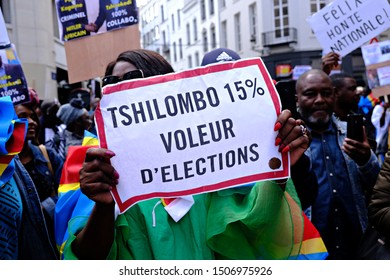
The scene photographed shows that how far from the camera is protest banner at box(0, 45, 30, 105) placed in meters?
3.52

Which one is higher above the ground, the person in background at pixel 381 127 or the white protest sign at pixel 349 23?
the white protest sign at pixel 349 23

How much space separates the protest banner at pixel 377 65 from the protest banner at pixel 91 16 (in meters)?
2.36

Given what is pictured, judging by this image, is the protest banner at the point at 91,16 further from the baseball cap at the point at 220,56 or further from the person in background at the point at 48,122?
the person in background at the point at 48,122

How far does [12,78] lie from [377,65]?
3605mm

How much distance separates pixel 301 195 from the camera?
300 cm

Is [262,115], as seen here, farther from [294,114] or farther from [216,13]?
[216,13]

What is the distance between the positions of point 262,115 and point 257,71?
151 mm

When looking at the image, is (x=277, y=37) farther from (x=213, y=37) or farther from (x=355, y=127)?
(x=355, y=127)

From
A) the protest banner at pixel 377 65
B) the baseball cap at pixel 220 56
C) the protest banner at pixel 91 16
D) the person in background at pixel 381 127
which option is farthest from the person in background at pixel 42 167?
the person in background at pixel 381 127

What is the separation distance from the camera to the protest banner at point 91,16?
4.52m

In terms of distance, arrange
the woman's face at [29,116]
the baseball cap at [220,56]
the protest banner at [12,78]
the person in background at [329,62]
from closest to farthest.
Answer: the baseball cap at [220,56], the protest banner at [12,78], the woman's face at [29,116], the person in background at [329,62]

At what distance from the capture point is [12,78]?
362cm

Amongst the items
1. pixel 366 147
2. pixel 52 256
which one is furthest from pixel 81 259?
pixel 366 147

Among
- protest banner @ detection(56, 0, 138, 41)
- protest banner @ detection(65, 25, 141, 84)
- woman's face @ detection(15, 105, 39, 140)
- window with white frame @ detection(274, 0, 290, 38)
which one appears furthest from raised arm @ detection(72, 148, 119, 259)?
protest banner @ detection(56, 0, 138, 41)
